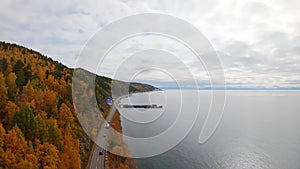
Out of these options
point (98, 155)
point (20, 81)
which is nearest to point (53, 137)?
point (98, 155)

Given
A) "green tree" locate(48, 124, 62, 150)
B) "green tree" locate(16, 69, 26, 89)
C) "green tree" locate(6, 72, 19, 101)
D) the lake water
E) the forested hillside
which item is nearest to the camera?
the forested hillside

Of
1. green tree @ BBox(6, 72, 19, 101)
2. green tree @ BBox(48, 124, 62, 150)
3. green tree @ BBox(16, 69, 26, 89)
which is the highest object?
green tree @ BBox(16, 69, 26, 89)

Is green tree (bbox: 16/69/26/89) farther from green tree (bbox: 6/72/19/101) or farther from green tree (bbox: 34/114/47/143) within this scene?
green tree (bbox: 34/114/47/143)

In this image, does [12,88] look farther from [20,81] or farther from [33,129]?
[33,129]

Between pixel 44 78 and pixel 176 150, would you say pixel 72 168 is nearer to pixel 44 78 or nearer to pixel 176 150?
pixel 44 78

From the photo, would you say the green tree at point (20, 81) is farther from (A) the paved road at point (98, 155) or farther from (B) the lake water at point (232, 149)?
(B) the lake water at point (232, 149)

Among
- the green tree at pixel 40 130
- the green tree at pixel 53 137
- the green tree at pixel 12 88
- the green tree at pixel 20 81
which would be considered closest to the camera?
the green tree at pixel 40 130

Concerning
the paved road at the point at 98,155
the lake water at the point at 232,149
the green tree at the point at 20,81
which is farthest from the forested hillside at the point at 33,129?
the lake water at the point at 232,149

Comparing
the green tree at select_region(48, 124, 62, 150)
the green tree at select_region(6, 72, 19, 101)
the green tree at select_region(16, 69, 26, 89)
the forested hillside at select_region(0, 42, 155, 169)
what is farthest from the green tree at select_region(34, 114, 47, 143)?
the green tree at select_region(16, 69, 26, 89)

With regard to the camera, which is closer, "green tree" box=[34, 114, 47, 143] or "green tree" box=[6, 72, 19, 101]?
"green tree" box=[34, 114, 47, 143]

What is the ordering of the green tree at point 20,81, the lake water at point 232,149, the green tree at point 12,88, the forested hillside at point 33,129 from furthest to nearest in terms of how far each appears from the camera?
the lake water at point 232,149, the green tree at point 20,81, the green tree at point 12,88, the forested hillside at point 33,129

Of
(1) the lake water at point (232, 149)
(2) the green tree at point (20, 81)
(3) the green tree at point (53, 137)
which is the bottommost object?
(1) the lake water at point (232, 149)
